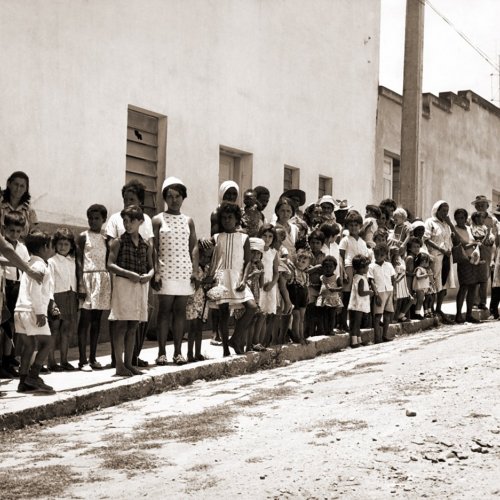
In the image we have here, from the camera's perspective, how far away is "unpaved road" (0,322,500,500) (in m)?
5.20

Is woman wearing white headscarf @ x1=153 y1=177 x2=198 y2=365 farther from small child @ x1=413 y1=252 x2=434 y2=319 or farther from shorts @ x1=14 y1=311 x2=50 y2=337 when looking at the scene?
small child @ x1=413 y1=252 x2=434 y2=319

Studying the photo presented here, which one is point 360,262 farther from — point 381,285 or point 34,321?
point 34,321

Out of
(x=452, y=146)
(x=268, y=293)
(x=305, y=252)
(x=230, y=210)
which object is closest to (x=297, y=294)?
(x=305, y=252)

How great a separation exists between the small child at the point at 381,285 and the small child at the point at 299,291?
47.6 inches

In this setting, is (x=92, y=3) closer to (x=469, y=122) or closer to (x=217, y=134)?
(x=217, y=134)

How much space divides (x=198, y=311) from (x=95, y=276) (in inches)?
43.2

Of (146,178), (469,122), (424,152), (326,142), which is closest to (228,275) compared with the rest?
(146,178)

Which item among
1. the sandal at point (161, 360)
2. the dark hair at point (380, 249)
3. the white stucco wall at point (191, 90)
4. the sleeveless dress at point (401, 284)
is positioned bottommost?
the sandal at point (161, 360)

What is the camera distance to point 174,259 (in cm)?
962

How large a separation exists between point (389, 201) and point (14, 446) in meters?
9.14

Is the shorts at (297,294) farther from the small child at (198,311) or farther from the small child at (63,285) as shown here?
the small child at (63,285)

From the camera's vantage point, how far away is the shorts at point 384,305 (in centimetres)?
1252

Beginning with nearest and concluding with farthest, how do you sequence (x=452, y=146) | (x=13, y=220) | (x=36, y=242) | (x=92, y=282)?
(x=36, y=242)
(x=13, y=220)
(x=92, y=282)
(x=452, y=146)

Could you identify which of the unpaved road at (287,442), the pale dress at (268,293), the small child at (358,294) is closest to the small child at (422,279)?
the small child at (358,294)
